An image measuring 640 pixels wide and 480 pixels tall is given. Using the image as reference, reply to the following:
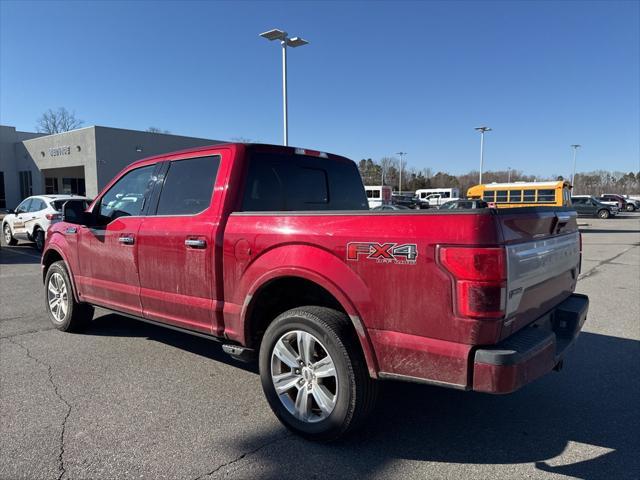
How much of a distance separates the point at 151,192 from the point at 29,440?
221 cm

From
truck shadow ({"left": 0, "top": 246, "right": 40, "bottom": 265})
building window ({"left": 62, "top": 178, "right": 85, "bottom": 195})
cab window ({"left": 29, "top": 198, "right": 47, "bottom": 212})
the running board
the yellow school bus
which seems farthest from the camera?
building window ({"left": 62, "top": 178, "right": 85, "bottom": 195})

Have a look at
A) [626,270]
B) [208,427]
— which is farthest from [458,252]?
[626,270]

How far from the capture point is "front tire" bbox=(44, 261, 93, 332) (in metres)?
5.26

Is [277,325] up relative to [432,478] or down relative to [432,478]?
up

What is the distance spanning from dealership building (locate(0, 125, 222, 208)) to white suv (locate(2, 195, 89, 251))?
13701 mm

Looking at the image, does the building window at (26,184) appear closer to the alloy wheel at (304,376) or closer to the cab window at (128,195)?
the cab window at (128,195)

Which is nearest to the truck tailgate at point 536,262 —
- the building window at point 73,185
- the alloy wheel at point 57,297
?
the alloy wheel at point 57,297

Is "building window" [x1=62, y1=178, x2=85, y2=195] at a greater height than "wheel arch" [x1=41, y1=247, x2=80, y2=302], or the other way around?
"building window" [x1=62, y1=178, x2=85, y2=195]

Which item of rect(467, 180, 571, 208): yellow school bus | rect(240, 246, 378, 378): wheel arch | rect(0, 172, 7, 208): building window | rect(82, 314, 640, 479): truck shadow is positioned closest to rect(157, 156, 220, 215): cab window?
rect(240, 246, 378, 378): wheel arch

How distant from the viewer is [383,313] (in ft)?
8.78

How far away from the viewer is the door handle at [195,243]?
3610mm

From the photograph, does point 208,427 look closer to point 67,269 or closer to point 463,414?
point 463,414

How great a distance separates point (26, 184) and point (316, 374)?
1614 inches

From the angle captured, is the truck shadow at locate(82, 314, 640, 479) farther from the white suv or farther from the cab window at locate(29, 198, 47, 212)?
the cab window at locate(29, 198, 47, 212)
